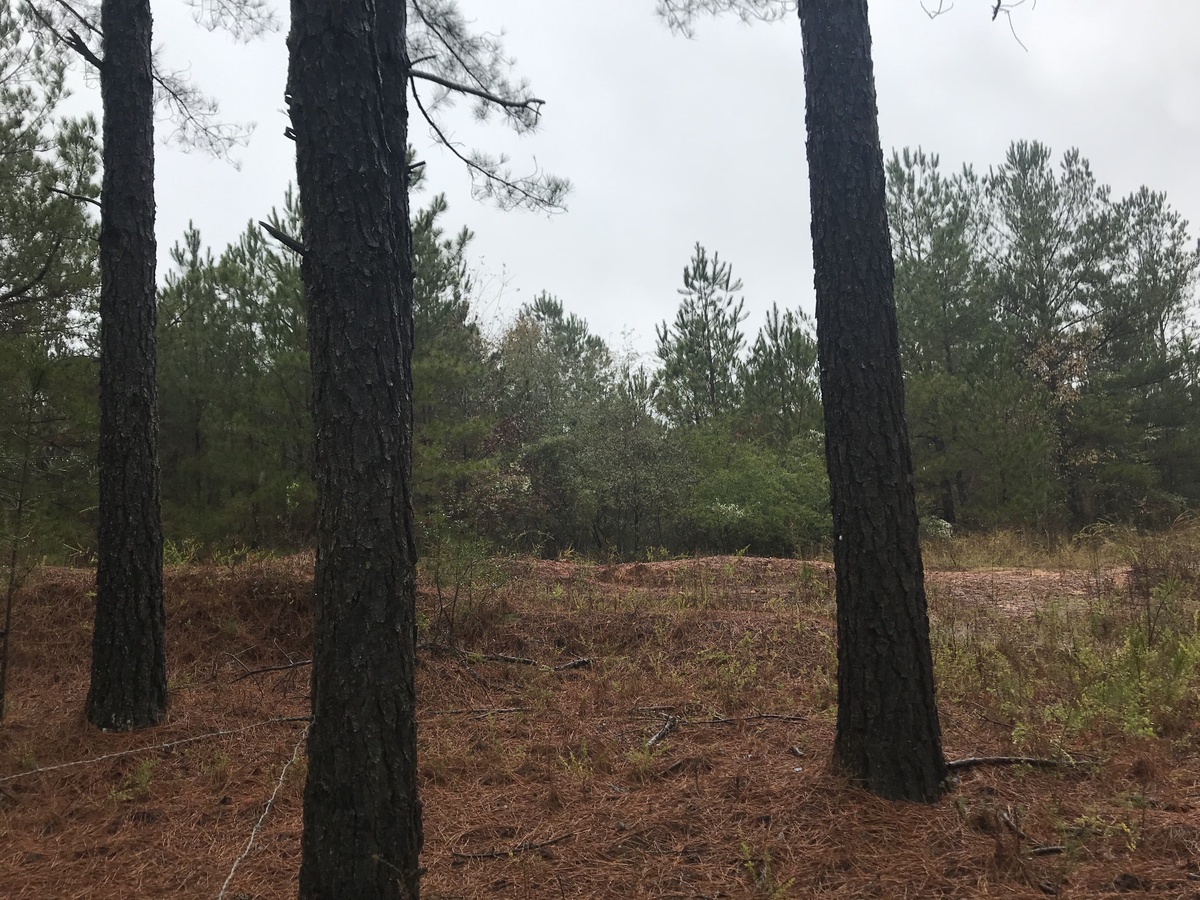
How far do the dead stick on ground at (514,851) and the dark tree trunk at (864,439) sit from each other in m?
1.13

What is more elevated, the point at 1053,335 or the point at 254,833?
the point at 1053,335

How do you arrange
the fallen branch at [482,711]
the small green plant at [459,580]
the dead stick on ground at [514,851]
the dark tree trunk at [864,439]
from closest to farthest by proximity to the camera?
the dead stick on ground at [514,851]
the dark tree trunk at [864,439]
the fallen branch at [482,711]
the small green plant at [459,580]

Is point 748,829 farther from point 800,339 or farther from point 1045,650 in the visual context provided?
point 800,339

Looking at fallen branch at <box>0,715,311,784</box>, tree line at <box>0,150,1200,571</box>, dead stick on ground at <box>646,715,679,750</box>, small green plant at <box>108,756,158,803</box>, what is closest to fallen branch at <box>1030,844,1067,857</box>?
dead stick on ground at <box>646,715,679,750</box>

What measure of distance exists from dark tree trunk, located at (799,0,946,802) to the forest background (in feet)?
11.6

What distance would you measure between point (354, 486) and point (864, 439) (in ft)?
6.31

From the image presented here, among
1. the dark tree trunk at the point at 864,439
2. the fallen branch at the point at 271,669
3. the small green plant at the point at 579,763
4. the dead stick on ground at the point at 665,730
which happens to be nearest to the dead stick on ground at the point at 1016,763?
the dark tree trunk at the point at 864,439

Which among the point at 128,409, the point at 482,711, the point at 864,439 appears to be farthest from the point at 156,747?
the point at 864,439

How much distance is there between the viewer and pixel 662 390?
20.8 meters

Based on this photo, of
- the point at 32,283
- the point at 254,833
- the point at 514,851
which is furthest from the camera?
the point at 32,283

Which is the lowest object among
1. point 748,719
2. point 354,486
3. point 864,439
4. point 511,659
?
point 748,719

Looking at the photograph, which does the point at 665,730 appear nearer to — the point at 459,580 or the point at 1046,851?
the point at 1046,851

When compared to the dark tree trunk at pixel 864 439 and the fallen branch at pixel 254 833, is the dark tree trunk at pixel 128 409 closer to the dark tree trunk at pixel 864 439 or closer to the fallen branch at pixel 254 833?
the fallen branch at pixel 254 833

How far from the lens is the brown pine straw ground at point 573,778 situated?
245 centimetres
